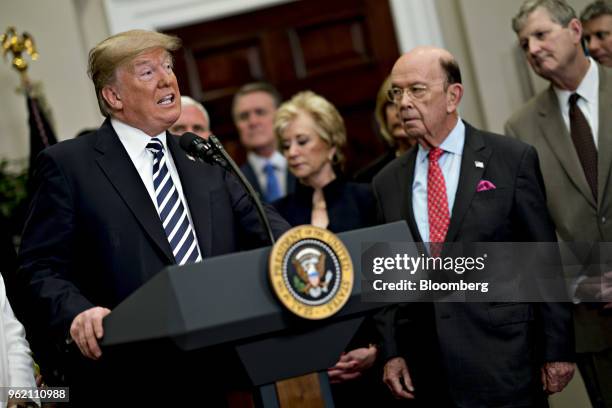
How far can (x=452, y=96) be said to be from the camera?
10.9 ft

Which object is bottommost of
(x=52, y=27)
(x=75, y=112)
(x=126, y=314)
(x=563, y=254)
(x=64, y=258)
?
(x=563, y=254)

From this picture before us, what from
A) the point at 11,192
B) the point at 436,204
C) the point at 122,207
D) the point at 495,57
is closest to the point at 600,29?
the point at 495,57

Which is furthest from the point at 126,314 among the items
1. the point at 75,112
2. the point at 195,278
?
the point at 75,112

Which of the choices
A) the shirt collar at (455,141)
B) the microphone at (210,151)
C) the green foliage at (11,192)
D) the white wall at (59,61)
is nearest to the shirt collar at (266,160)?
the white wall at (59,61)

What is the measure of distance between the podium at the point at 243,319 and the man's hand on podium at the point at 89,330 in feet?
0.08

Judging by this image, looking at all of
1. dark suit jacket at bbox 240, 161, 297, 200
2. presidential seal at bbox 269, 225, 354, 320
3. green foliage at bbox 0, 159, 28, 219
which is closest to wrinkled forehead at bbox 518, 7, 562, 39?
dark suit jacket at bbox 240, 161, 297, 200

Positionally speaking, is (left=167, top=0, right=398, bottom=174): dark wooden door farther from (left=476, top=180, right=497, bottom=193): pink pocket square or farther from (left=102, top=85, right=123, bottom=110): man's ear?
(left=102, top=85, right=123, bottom=110): man's ear

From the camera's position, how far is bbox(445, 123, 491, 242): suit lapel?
121 inches

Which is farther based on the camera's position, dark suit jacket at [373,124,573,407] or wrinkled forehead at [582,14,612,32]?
wrinkled forehead at [582,14,612,32]

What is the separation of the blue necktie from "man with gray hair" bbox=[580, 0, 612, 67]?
177 centimetres

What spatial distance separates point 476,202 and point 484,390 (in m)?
0.64

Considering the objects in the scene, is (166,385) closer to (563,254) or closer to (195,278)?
(195,278)

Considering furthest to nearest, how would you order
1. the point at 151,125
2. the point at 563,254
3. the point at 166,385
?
the point at 563,254, the point at 151,125, the point at 166,385

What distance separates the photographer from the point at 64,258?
8.17ft
